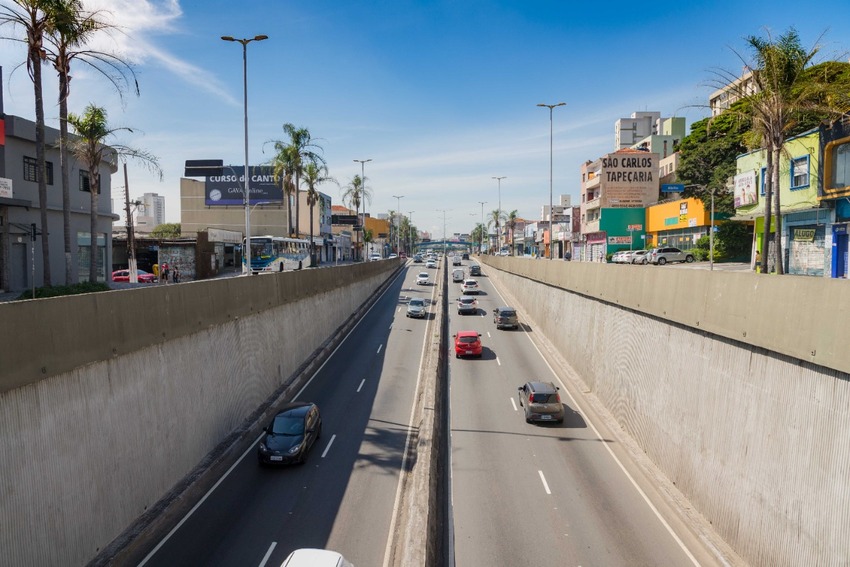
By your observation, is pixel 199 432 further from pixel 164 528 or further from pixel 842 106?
pixel 842 106

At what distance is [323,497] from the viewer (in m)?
17.3

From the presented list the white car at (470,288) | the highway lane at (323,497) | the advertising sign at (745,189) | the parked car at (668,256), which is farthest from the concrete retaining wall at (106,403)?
the white car at (470,288)

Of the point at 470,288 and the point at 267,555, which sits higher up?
the point at 470,288

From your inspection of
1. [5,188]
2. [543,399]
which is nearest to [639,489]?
[543,399]

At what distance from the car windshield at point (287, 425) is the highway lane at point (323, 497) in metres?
1.27

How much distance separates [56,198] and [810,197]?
43608mm

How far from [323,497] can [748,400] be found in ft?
41.3

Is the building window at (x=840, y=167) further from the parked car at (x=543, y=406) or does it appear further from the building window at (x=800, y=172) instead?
the parked car at (x=543, y=406)

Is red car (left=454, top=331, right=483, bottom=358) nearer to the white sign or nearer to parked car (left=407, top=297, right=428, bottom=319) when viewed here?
parked car (left=407, top=297, right=428, bottom=319)

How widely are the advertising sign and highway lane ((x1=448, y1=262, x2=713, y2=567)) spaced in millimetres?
20384

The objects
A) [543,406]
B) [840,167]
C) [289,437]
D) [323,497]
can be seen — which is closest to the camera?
[323,497]

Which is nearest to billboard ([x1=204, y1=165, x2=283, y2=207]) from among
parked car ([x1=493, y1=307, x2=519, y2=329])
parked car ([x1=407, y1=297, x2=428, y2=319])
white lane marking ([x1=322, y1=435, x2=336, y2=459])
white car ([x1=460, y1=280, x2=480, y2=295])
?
white car ([x1=460, y1=280, x2=480, y2=295])

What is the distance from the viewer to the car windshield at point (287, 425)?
19.9 metres

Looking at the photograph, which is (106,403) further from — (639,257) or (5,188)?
(639,257)
